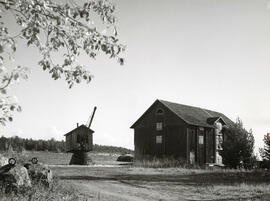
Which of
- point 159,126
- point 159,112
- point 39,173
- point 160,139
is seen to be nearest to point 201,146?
point 160,139

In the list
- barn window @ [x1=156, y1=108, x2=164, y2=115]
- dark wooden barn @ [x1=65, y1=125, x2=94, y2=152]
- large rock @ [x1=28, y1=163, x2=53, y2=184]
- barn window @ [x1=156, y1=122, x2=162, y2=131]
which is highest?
barn window @ [x1=156, y1=108, x2=164, y2=115]

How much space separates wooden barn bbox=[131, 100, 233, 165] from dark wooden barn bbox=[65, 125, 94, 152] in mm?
9415

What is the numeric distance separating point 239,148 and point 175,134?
10376mm

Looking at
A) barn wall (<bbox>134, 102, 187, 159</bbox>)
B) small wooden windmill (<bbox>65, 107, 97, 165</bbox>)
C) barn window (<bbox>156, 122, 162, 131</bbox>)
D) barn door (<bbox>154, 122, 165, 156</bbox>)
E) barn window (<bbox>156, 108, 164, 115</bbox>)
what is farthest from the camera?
barn window (<bbox>156, 108, 164, 115</bbox>)

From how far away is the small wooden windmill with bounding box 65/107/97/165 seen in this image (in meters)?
36.6

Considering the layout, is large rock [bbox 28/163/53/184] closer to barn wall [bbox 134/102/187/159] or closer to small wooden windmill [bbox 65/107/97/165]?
small wooden windmill [bbox 65/107/97/165]

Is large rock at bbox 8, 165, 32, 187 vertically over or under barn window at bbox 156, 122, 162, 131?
under

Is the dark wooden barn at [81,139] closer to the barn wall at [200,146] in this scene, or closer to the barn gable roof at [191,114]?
the barn gable roof at [191,114]

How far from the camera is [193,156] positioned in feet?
139

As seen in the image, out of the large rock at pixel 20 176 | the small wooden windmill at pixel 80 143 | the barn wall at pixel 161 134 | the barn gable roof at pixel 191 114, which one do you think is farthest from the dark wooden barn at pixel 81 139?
the large rock at pixel 20 176

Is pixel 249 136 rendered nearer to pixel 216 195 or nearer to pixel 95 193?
pixel 216 195

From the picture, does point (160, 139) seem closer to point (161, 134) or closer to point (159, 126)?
point (161, 134)

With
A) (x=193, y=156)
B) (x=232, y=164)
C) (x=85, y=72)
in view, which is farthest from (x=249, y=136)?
(x=85, y=72)

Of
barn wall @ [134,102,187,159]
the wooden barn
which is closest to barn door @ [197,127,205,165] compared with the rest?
the wooden barn
